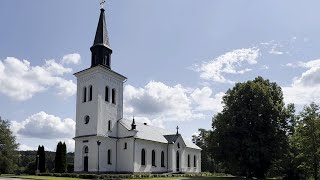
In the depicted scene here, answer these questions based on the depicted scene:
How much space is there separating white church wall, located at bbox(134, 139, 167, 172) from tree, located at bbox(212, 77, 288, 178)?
9.81 m

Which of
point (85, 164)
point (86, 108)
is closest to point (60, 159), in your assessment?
point (85, 164)

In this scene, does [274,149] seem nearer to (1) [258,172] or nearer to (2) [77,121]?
(1) [258,172]

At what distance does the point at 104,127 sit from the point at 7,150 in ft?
74.1

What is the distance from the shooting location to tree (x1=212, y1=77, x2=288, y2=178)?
1667 inches

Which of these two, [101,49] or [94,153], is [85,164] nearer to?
[94,153]

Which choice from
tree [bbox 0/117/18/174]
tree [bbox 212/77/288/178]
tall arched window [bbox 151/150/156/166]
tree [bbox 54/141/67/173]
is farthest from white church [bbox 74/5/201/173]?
tree [bbox 0/117/18/174]

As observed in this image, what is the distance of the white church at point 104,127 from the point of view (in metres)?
44.6

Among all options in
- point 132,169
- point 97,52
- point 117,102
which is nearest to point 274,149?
point 132,169

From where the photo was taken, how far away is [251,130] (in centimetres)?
4381

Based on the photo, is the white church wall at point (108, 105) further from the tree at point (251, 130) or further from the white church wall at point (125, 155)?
the tree at point (251, 130)

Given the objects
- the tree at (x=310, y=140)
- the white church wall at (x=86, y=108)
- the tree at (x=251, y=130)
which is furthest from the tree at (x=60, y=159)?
the tree at (x=310, y=140)

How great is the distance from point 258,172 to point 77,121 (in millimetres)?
Answer: 24772

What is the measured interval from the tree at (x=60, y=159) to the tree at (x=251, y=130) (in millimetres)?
23136

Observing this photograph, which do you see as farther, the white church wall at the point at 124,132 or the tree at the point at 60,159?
the tree at the point at 60,159
